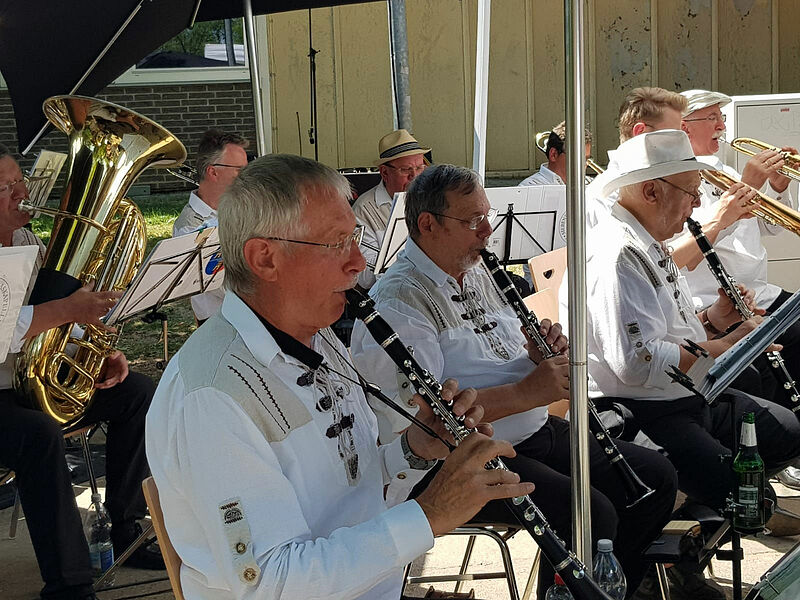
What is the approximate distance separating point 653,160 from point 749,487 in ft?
4.27

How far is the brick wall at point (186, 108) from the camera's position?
12562mm

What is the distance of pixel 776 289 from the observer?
507 centimetres

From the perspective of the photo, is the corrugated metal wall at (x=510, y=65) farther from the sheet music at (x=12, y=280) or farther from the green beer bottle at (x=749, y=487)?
the green beer bottle at (x=749, y=487)

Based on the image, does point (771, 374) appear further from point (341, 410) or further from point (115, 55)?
point (115, 55)

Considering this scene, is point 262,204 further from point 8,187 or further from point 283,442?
point 8,187

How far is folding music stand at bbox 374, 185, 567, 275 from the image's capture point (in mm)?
5188

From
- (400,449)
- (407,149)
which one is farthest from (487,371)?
(407,149)

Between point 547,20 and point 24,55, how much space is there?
34.1ft

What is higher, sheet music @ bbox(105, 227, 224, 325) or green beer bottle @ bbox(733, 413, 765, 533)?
sheet music @ bbox(105, 227, 224, 325)

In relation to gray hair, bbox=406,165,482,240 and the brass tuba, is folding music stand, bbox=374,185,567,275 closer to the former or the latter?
gray hair, bbox=406,165,482,240

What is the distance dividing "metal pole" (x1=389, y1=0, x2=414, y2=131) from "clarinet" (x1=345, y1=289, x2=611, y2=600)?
408 centimetres

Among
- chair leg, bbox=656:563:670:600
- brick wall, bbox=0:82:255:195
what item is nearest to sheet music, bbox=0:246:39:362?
chair leg, bbox=656:563:670:600

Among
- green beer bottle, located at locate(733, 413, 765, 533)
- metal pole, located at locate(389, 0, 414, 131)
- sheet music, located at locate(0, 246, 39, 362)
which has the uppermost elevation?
metal pole, located at locate(389, 0, 414, 131)

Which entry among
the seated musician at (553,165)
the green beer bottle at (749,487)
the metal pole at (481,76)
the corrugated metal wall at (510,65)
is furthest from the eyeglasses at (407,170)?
the corrugated metal wall at (510,65)
